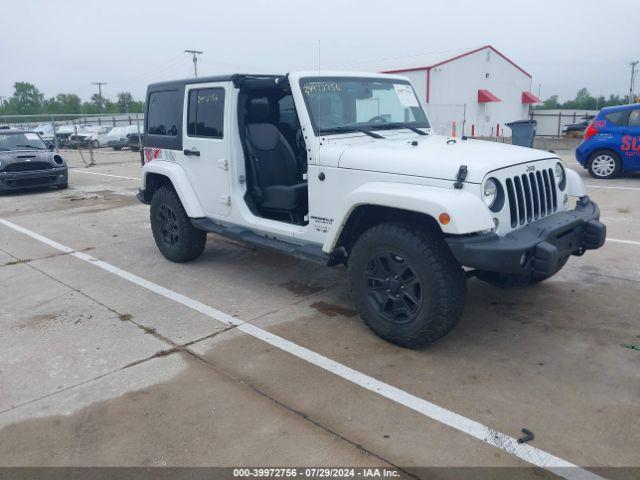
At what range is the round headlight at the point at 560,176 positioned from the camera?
4258 millimetres

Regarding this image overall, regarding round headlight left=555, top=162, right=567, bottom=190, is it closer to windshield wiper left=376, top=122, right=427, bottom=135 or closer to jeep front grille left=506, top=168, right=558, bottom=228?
jeep front grille left=506, top=168, right=558, bottom=228

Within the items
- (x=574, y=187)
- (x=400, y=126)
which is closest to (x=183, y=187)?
(x=400, y=126)

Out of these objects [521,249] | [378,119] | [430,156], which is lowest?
[521,249]

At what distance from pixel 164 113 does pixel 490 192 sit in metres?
3.93

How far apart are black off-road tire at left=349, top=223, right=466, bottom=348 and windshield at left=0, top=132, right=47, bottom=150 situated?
11.4 meters

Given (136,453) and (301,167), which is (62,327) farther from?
(301,167)

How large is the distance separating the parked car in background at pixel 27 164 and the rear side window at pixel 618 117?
12152 mm

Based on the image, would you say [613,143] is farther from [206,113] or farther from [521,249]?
[521,249]

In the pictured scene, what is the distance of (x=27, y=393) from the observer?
3465mm

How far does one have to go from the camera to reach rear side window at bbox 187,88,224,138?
514 cm

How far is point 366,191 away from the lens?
372 centimetres

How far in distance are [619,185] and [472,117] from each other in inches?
943

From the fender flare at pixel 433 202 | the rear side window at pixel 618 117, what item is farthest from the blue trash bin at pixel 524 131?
the fender flare at pixel 433 202

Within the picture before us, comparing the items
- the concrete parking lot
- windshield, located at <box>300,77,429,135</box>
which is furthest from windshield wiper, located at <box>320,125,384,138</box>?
the concrete parking lot
